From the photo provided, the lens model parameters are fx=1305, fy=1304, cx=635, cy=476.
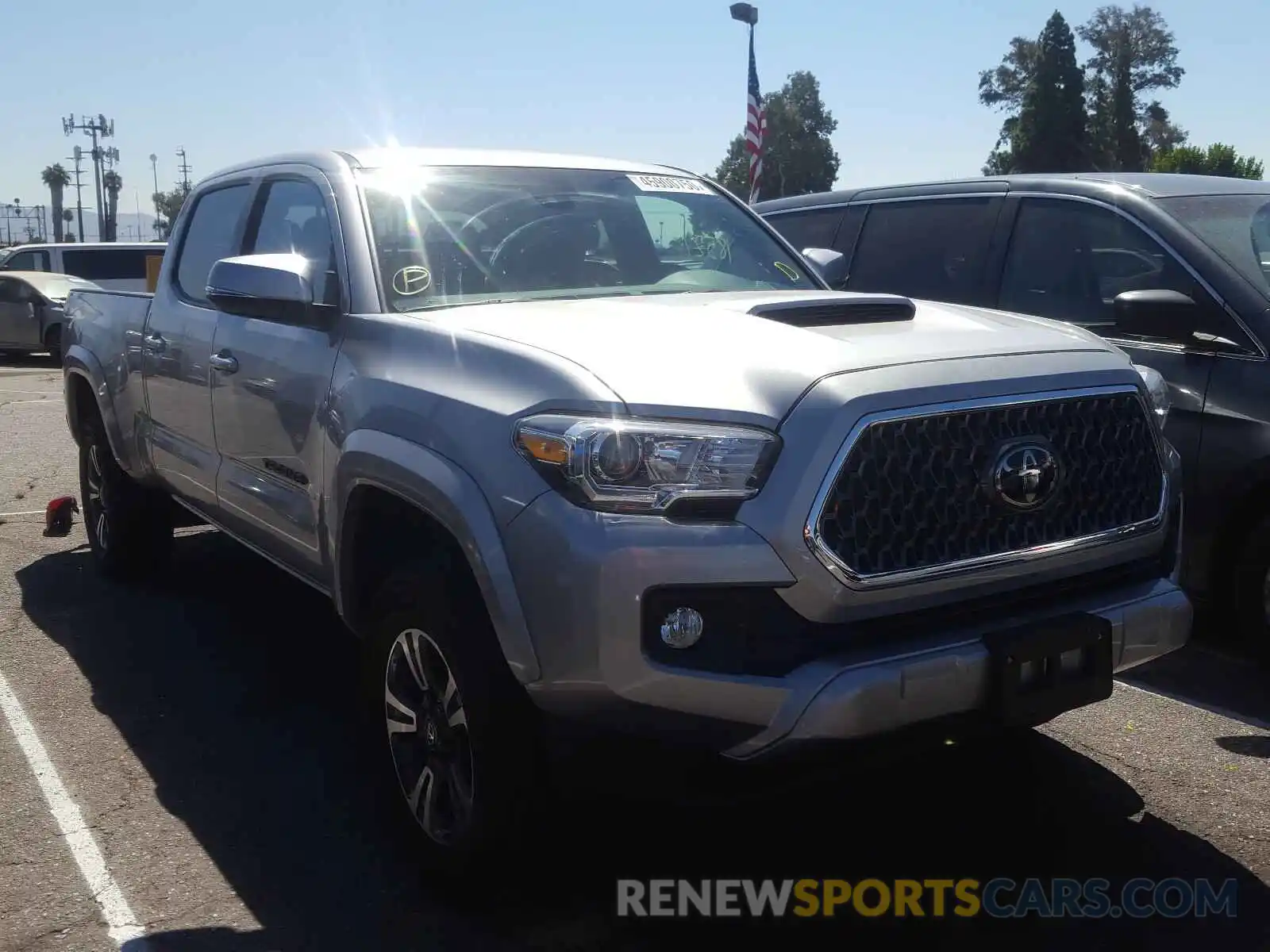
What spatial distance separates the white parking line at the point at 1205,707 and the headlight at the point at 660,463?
2.53m

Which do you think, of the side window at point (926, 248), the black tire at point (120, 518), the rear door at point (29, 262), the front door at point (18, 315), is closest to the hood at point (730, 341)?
Result: the side window at point (926, 248)

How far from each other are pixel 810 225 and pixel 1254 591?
118 inches

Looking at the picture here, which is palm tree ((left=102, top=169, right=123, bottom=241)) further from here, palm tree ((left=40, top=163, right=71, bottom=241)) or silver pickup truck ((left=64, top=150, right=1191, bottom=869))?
silver pickup truck ((left=64, top=150, right=1191, bottom=869))

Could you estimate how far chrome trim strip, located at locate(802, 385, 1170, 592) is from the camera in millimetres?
2682

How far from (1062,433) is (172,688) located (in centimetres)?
341

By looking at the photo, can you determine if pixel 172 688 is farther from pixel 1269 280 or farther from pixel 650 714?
pixel 1269 280

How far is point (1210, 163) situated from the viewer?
177 ft

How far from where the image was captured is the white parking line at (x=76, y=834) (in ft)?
10.5

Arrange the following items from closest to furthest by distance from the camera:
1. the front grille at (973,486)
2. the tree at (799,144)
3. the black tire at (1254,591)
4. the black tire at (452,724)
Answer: the front grille at (973,486), the black tire at (452,724), the black tire at (1254,591), the tree at (799,144)

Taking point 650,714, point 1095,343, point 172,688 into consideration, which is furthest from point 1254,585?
point 172,688

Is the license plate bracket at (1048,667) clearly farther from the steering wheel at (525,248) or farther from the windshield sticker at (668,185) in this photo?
the windshield sticker at (668,185)

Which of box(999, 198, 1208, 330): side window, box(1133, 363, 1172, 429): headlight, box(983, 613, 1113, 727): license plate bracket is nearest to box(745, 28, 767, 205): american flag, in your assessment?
box(999, 198, 1208, 330): side window

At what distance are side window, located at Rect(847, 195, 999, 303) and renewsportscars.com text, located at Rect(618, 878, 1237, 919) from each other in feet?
10.3

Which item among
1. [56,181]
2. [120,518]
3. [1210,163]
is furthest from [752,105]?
[56,181]
